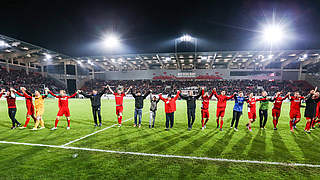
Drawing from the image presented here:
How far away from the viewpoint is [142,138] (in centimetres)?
632

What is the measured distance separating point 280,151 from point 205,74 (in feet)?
128

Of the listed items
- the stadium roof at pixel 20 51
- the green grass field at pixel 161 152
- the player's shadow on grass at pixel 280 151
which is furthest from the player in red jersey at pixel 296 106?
the stadium roof at pixel 20 51

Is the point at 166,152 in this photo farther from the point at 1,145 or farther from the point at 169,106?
the point at 1,145

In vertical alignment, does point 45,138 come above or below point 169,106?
below

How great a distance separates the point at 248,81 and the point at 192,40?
2059 cm

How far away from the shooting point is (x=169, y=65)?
44000mm

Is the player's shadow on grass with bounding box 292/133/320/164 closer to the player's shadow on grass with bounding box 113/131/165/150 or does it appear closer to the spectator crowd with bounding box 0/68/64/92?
the player's shadow on grass with bounding box 113/131/165/150

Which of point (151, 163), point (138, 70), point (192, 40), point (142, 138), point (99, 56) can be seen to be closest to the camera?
point (151, 163)

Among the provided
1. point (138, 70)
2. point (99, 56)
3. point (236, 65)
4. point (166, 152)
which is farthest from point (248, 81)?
point (166, 152)

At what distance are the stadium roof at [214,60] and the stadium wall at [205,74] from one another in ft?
4.93

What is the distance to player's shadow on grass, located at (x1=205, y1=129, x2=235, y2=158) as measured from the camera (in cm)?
470

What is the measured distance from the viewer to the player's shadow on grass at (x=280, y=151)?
14.5 ft

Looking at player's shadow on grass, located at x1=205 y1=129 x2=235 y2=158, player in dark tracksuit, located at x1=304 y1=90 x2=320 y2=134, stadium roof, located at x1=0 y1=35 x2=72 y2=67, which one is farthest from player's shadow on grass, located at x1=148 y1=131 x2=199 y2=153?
stadium roof, located at x1=0 y1=35 x2=72 y2=67

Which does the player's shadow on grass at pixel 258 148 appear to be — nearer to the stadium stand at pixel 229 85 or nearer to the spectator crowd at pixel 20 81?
the stadium stand at pixel 229 85
